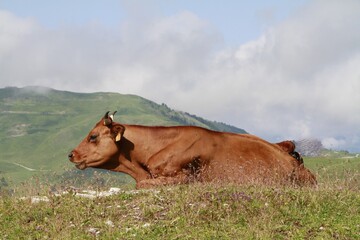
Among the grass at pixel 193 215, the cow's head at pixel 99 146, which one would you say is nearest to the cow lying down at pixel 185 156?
the cow's head at pixel 99 146

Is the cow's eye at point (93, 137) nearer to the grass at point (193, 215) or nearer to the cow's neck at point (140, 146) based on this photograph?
the cow's neck at point (140, 146)

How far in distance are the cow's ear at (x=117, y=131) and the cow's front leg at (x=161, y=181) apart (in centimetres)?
179

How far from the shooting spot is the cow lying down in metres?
14.8

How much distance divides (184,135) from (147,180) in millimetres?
1803

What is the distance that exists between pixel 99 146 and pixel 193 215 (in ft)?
24.0

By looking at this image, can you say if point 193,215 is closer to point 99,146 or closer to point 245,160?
point 245,160

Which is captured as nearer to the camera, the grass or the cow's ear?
the grass

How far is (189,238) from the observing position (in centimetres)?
883

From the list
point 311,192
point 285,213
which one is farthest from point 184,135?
point 285,213

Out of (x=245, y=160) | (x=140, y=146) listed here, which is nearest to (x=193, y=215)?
(x=245, y=160)

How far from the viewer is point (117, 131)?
15992 millimetres

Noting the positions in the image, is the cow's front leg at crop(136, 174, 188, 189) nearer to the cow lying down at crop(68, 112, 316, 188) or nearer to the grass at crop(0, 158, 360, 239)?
the cow lying down at crop(68, 112, 316, 188)

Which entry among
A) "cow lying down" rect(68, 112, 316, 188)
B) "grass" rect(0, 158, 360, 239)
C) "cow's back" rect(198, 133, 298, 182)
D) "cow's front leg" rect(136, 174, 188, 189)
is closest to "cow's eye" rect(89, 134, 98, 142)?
"cow lying down" rect(68, 112, 316, 188)

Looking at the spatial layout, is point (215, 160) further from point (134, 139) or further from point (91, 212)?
point (91, 212)
